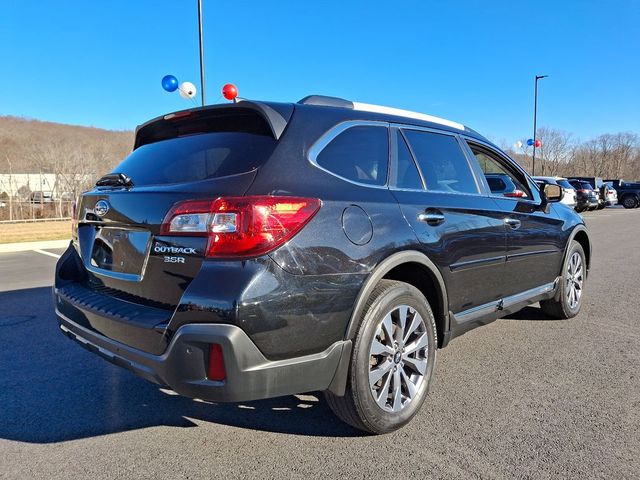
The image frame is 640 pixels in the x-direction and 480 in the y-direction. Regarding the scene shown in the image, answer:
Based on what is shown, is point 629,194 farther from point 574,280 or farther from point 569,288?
point 569,288

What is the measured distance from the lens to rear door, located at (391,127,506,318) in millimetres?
3026

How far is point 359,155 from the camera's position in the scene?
2859 mm

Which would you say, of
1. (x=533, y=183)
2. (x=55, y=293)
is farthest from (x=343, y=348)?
(x=533, y=183)

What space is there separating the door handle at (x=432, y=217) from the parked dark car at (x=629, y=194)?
130 feet

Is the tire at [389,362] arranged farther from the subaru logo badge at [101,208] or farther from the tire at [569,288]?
the tire at [569,288]

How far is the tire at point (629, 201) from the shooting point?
35469mm

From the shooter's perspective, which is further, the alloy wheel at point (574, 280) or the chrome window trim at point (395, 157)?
the alloy wheel at point (574, 280)

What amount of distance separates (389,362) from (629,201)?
40.4m

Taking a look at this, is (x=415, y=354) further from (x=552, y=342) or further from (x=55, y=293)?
(x=55, y=293)

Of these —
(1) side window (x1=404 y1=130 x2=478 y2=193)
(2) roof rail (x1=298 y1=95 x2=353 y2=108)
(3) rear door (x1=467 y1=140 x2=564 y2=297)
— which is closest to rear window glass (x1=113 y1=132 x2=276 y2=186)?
(2) roof rail (x1=298 y1=95 x2=353 y2=108)

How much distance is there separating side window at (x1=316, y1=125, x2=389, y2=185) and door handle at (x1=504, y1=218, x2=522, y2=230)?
1.43 meters

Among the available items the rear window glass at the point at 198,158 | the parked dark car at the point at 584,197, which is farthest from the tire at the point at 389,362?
the parked dark car at the point at 584,197

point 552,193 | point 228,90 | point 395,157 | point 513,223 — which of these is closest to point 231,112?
point 395,157

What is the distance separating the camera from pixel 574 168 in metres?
76.4
